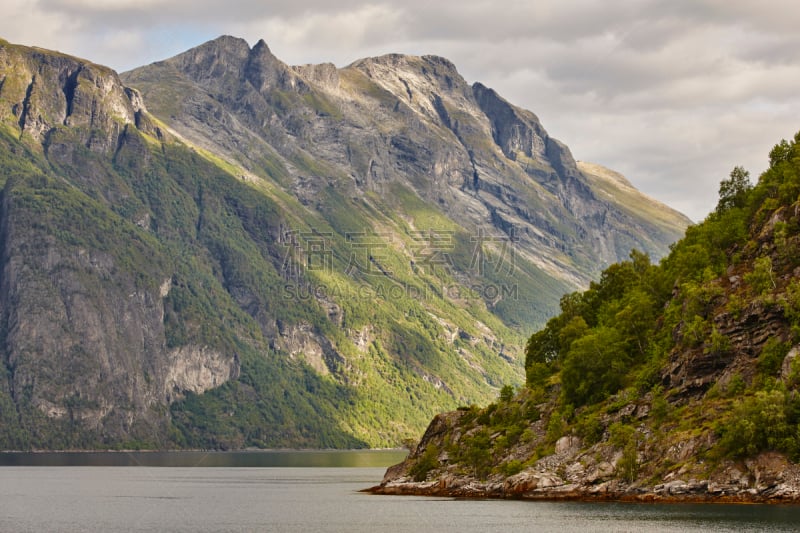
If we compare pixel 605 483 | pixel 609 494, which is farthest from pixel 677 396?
pixel 609 494

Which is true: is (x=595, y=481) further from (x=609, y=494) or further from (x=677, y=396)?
(x=677, y=396)

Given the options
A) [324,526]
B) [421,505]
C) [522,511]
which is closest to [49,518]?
[324,526]

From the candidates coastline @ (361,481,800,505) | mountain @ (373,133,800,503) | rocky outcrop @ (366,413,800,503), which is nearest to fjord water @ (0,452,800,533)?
coastline @ (361,481,800,505)

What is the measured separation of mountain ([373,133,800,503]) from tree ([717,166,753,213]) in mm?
231

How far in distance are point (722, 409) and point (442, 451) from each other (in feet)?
177

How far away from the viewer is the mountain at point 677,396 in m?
136

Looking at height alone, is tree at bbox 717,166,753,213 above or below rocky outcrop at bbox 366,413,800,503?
above

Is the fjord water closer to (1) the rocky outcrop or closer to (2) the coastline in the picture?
(2) the coastline

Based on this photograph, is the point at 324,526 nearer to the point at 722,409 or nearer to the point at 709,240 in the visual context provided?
the point at 722,409

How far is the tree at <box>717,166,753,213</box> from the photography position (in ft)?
607

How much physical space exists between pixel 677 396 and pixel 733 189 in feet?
156

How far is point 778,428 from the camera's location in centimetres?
13138

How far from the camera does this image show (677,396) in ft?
503

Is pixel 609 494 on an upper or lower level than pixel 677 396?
lower
